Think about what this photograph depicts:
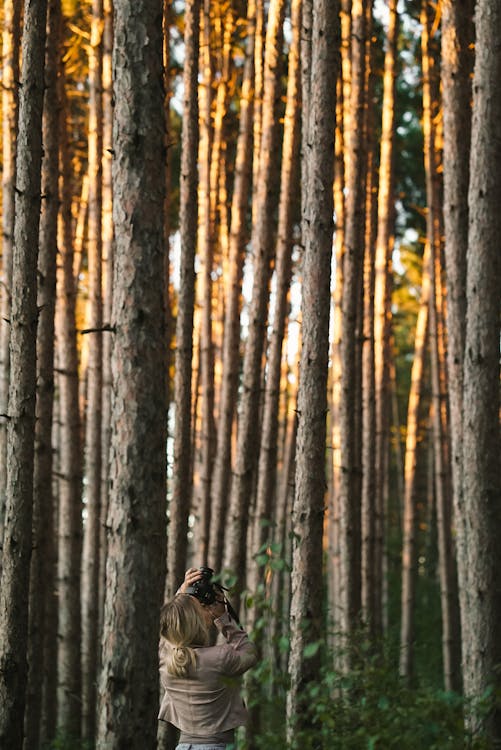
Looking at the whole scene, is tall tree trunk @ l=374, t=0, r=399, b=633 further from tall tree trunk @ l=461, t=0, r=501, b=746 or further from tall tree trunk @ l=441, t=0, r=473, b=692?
tall tree trunk @ l=461, t=0, r=501, b=746

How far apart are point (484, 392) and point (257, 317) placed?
3.28 m

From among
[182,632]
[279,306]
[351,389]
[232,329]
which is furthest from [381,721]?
[232,329]

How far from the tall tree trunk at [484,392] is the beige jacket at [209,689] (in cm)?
179

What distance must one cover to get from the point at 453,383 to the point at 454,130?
1838mm

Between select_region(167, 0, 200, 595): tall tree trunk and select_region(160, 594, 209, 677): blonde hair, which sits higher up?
select_region(167, 0, 200, 595): tall tree trunk

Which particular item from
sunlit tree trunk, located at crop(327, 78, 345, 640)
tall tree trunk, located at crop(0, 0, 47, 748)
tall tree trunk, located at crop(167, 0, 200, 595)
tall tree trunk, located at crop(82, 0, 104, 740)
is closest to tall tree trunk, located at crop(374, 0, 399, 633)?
sunlit tree trunk, located at crop(327, 78, 345, 640)

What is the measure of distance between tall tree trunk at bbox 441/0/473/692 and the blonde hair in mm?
2998

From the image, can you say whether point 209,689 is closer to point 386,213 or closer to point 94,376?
point 94,376

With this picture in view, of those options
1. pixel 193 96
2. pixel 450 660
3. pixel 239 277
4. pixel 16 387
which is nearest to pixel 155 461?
pixel 16 387

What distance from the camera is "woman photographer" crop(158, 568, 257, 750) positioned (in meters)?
4.74

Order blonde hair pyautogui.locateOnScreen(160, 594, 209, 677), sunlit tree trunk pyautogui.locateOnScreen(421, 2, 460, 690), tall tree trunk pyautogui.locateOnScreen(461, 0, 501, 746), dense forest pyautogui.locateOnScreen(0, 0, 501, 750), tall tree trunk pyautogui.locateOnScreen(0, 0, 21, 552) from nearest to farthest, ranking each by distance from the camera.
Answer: dense forest pyautogui.locateOnScreen(0, 0, 501, 750)
blonde hair pyautogui.locateOnScreen(160, 594, 209, 677)
tall tree trunk pyautogui.locateOnScreen(461, 0, 501, 746)
tall tree trunk pyautogui.locateOnScreen(0, 0, 21, 552)
sunlit tree trunk pyautogui.locateOnScreen(421, 2, 460, 690)

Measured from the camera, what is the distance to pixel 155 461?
4.34 metres

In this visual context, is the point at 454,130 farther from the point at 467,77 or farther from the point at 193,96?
the point at 193,96

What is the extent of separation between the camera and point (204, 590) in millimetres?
4910
